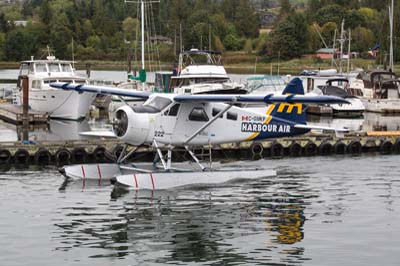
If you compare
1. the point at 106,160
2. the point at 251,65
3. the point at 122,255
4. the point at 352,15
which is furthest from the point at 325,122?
the point at 352,15

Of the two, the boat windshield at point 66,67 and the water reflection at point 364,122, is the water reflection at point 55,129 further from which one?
the water reflection at point 364,122

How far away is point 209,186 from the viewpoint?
24359 mm

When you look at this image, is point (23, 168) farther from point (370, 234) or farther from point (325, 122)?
point (325, 122)

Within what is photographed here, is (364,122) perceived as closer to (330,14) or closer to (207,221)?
(207,221)

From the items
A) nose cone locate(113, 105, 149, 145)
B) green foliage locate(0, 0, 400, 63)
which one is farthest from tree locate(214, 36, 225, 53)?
nose cone locate(113, 105, 149, 145)

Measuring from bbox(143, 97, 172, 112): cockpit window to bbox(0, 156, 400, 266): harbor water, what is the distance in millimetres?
2352

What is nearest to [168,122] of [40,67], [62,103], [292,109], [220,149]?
[292,109]

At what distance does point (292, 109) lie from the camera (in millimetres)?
26375

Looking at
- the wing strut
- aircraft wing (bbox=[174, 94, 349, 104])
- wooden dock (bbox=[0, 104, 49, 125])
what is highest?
aircraft wing (bbox=[174, 94, 349, 104])

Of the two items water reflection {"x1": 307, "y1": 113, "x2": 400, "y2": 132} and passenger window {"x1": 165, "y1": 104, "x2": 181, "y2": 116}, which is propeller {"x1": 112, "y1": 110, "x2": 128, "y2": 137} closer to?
passenger window {"x1": 165, "y1": 104, "x2": 181, "y2": 116}

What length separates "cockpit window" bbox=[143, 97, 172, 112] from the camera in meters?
24.1

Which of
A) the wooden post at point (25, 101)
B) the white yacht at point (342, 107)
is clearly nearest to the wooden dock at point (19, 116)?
the wooden post at point (25, 101)

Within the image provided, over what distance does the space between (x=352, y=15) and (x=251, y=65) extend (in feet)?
81.0

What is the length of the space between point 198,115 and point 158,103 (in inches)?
48.1
